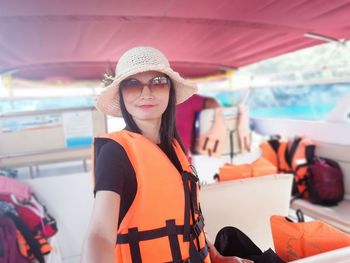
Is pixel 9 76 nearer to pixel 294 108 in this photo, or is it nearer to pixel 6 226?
pixel 6 226

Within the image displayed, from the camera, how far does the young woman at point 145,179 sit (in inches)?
37.2

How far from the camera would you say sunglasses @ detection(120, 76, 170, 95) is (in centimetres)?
113

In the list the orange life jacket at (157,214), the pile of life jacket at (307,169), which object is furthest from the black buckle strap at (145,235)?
the pile of life jacket at (307,169)

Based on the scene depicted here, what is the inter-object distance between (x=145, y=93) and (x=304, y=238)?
0.83 metres

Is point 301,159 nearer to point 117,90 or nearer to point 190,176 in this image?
point 190,176

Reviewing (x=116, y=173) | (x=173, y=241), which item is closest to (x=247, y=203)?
(x=173, y=241)

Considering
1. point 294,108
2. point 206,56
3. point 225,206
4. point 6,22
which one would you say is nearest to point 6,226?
point 6,22

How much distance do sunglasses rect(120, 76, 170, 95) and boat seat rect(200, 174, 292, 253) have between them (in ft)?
2.95

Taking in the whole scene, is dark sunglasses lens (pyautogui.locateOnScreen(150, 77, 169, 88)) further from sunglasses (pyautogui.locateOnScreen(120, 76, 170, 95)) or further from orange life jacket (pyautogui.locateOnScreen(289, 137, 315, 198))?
orange life jacket (pyautogui.locateOnScreen(289, 137, 315, 198))

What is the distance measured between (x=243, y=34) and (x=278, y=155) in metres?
1.54

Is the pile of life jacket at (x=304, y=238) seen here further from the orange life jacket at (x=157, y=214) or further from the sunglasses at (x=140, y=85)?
the sunglasses at (x=140, y=85)

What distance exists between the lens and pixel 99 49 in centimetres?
295

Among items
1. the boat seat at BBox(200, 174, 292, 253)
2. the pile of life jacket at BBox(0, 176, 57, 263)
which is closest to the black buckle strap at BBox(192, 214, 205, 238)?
the boat seat at BBox(200, 174, 292, 253)

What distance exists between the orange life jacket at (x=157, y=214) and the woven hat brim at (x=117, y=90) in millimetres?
184
